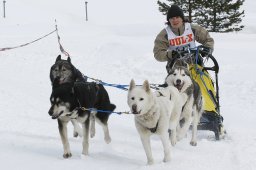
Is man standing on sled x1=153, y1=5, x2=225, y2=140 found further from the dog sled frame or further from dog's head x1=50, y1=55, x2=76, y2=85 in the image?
dog's head x1=50, y1=55, x2=76, y2=85

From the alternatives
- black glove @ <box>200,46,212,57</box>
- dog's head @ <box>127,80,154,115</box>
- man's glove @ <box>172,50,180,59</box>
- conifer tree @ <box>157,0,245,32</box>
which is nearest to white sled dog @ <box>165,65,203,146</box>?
man's glove @ <box>172,50,180,59</box>

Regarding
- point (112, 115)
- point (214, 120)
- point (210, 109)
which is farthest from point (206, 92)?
point (112, 115)

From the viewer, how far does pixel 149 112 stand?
13.2ft

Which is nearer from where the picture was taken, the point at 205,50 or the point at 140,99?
the point at 140,99

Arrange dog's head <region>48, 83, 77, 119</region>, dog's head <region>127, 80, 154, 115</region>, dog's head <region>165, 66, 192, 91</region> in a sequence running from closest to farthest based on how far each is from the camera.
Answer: dog's head <region>127, 80, 154, 115</region> → dog's head <region>48, 83, 77, 119</region> → dog's head <region>165, 66, 192, 91</region>

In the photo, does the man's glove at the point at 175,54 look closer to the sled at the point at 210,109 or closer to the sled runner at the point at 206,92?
the sled runner at the point at 206,92

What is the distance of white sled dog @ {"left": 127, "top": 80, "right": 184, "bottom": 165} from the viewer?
394 cm

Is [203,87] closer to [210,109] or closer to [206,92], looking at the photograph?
[206,92]

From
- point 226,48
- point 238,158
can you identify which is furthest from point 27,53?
point 238,158

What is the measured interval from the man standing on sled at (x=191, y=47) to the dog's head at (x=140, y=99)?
1.55 m

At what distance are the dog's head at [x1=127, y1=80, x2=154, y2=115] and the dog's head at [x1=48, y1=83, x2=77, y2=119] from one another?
2.20 feet

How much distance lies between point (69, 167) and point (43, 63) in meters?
9.16

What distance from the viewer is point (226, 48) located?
545 inches

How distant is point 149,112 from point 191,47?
208 cm
